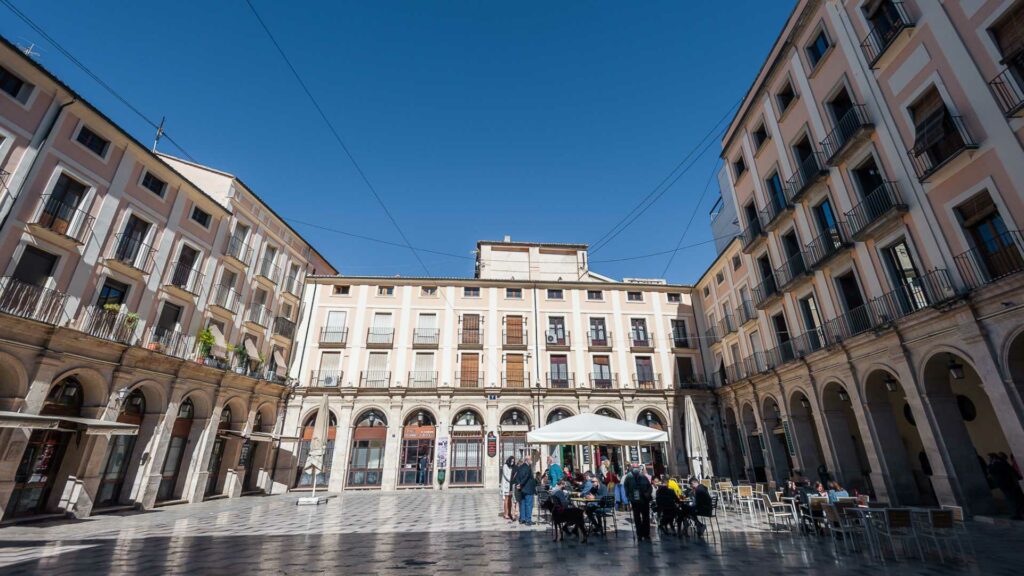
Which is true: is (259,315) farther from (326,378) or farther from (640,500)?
(640,500)

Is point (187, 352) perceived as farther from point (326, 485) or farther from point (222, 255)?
point (326, 485)

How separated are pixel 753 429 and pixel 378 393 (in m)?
20.8

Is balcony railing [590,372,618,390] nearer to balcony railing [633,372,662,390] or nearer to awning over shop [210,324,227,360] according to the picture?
balcony railing [633,372,662,390]

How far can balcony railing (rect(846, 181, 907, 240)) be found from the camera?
1195 cm

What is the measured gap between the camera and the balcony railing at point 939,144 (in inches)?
399

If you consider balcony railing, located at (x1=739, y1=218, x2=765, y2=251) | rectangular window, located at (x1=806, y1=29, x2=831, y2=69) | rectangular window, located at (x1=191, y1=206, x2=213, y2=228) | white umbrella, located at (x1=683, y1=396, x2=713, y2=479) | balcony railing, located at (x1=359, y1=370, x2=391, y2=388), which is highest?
rectangular window, located at (x1=806, y1=29, x2=831, y2=69)

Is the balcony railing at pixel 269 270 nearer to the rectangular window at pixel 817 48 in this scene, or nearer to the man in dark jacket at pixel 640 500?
the man in dark jacket at pixel 640 500

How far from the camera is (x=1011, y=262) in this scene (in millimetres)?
9375

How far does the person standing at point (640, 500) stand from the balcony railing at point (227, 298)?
1936 centimetres

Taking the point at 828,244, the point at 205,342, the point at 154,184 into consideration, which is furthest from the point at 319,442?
the point at 828,244

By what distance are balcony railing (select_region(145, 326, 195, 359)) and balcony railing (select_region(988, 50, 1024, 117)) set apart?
2572 cm

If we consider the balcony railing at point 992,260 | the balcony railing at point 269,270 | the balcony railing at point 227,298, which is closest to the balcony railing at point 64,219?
the balcony railing at point 227,298

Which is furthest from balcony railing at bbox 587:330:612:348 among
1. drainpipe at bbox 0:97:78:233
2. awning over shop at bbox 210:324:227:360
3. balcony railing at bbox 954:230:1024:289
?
drainpipe at bbox 0:97:78:233

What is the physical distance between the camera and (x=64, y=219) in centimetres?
1380
